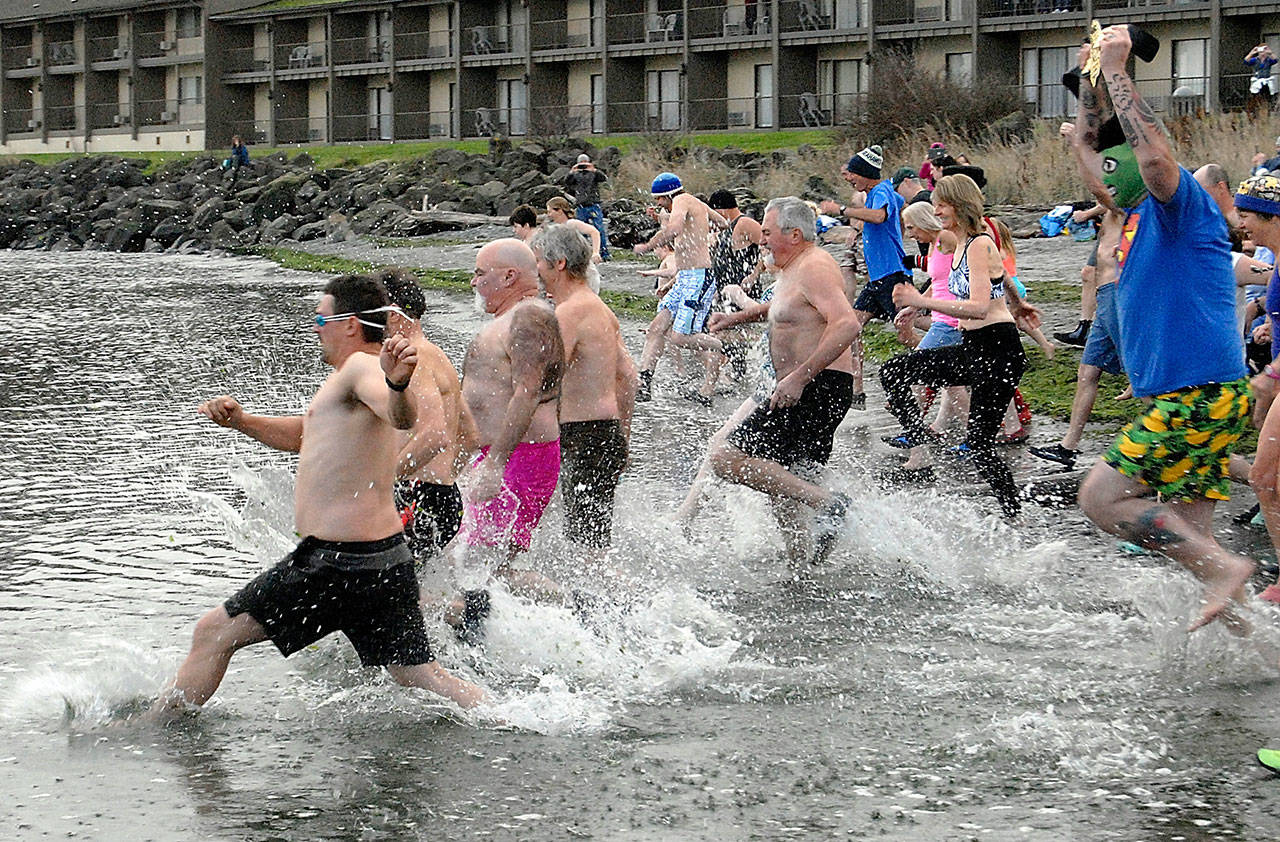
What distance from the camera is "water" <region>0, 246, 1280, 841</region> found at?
15.4 feet

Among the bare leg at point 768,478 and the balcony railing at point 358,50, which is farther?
the balcony railing at point 358,50

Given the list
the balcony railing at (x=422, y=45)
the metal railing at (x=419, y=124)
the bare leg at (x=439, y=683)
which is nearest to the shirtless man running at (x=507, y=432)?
the bare leg at (x=439, y=683)

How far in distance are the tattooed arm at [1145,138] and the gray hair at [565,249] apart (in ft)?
7.64

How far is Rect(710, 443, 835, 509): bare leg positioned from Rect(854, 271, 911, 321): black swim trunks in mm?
4802

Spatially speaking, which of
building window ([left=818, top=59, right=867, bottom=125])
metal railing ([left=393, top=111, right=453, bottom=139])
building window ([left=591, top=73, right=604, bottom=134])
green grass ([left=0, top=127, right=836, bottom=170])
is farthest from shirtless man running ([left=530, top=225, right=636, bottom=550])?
metal railing ([left=393, top=111, right=453, bottom=139])

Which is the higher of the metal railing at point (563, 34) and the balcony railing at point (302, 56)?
the balcony railing at point (302, 56)

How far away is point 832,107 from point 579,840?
48869 mm

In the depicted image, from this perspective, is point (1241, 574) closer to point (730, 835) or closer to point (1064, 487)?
point (730, 835)

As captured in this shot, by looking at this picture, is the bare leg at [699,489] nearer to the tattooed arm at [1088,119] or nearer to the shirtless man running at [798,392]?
the shirtless man running at [798,392]

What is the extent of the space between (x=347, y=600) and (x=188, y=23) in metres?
74.1

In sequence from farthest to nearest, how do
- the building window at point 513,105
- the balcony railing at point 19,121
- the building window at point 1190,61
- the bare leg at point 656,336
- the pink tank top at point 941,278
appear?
the balcony railing at point 19,121
the building window at point 513,105
the building window at point 1190,61
the bare leg at point 656,336
the pink tank top at point 941,278

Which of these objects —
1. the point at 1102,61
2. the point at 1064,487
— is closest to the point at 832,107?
the point at 1064,487

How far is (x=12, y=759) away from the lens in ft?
17.1

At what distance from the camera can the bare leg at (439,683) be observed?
5383 millimetres
